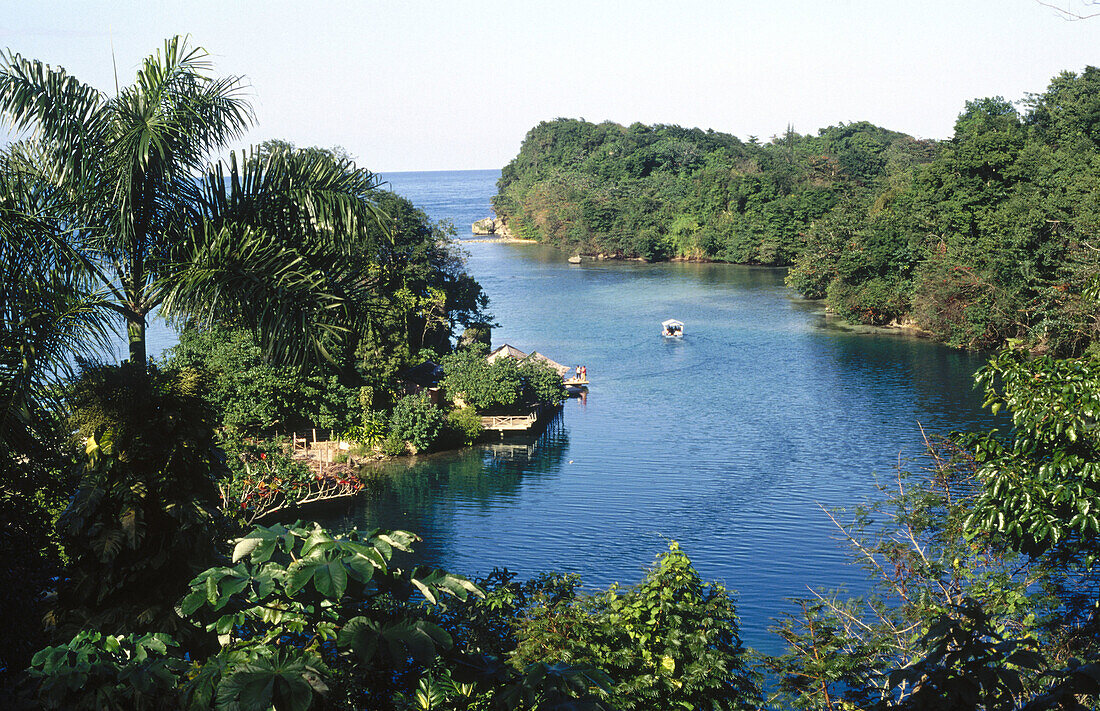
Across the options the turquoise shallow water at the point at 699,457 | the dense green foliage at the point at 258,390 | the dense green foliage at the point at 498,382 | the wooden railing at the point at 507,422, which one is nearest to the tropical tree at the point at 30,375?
the turquoise shallow water at the point at 699,457

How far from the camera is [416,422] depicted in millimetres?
26922

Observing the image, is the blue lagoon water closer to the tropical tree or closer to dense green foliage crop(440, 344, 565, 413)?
dense green foliage crop(440, 344, 565, 413)

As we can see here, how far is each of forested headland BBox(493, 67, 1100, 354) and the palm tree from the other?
775cm

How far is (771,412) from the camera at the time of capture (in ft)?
104

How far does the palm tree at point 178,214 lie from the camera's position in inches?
290

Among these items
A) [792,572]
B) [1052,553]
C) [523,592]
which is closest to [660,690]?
[523,592]

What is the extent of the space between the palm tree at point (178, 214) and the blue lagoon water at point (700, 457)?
1064cm

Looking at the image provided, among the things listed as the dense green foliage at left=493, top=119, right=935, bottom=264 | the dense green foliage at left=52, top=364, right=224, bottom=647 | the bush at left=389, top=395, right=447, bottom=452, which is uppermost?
the dense green foliage at left=493, top=119, right=935, bottom=264

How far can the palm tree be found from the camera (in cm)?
737

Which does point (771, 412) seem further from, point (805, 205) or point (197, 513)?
point (805, 205)

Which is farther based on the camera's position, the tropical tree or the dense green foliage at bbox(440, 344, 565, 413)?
the dense green foliage at bbox(440, 344, 565, 413)

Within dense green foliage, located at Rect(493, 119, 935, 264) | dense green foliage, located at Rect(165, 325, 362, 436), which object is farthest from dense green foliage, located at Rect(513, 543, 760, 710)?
dense green foliage, located at Rect(493, 119, 935, 264)

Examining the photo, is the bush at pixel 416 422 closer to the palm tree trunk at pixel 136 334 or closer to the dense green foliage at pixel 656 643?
the dense green foliage at pixel 656 643

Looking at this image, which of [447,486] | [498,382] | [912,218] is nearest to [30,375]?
[447,486]
